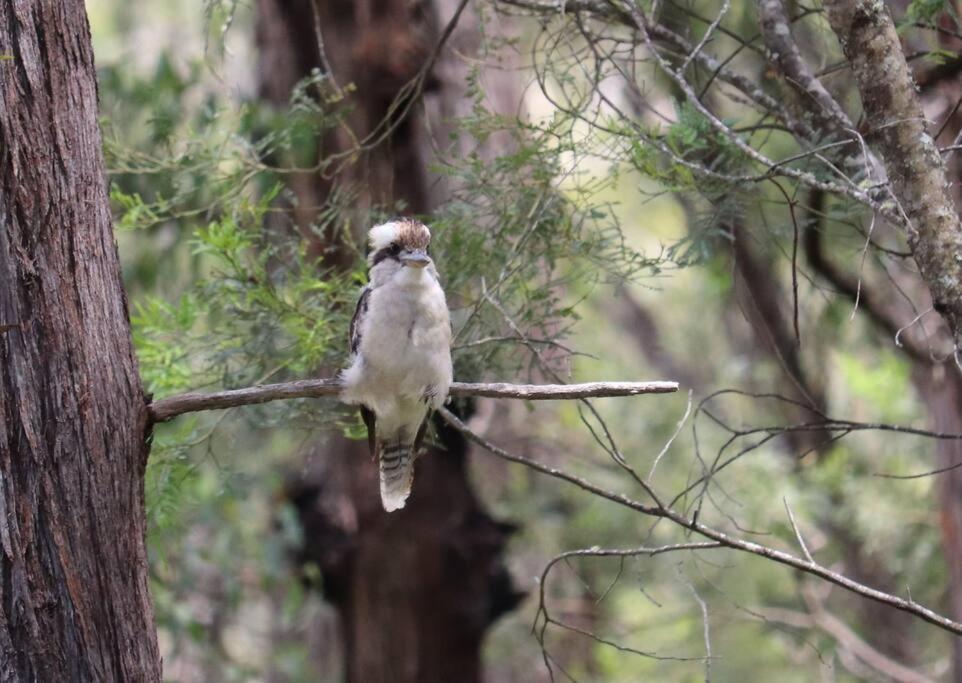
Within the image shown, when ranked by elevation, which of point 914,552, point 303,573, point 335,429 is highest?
point 335,429

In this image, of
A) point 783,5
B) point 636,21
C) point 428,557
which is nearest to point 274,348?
point 636,21

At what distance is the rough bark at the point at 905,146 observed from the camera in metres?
2.41

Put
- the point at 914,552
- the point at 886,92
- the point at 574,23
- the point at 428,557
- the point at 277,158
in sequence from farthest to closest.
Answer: the point at 914,552 < the point at 428,557 < the point at 277,158 < the point at 574,23 < the point at 886,92

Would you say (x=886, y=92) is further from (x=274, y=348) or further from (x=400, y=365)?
(x=274, y=348)

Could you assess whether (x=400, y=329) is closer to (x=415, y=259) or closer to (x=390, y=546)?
(x=415, y=259)

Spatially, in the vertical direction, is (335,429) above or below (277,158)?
below

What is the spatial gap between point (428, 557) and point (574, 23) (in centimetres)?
323

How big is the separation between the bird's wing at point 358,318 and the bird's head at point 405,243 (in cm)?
9

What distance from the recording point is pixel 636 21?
277cm

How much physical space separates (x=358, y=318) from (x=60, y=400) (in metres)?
0.88

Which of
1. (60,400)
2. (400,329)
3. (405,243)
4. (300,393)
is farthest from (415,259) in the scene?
(60,400)

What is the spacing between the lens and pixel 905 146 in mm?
2490

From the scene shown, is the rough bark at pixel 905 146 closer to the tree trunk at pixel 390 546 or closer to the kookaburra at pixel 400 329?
the kookaburra at pixel 400 329

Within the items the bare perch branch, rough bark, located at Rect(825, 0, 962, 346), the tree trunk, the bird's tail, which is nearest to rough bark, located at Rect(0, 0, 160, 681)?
the bare perch branch
